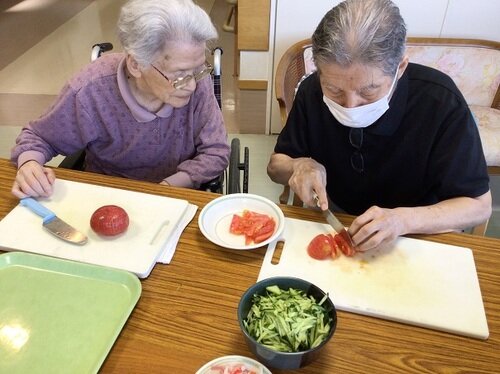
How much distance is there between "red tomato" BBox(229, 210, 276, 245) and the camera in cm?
107

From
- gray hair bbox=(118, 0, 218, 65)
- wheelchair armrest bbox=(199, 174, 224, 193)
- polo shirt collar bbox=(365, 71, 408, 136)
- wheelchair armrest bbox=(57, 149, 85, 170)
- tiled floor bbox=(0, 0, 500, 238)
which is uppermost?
gray hair bbox=(118, 0, 218, 65)

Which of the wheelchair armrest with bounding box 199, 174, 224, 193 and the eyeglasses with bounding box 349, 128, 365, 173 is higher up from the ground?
the eyeglasses with bounding box 349, 128, 365, 173

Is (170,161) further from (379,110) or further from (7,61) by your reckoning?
(7,61)

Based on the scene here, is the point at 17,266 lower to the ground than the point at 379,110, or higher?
lower

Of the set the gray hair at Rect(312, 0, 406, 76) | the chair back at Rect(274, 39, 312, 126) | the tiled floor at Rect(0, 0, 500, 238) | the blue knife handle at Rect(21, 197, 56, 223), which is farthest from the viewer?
the tiled floor at Rect(0, 0, 500, 238)

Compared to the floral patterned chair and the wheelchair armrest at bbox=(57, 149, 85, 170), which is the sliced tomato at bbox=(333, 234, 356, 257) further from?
the floral patterned chair

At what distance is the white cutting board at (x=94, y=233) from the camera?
100 cm

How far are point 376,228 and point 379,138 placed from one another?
39 centimetres

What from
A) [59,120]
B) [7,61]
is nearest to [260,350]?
[59,120]

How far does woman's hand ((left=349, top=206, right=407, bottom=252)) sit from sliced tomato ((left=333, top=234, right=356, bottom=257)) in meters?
0.02

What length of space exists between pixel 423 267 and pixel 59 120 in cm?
118

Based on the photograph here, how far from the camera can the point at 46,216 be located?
3.58 ft

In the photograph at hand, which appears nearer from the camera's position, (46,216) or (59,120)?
(46,216)

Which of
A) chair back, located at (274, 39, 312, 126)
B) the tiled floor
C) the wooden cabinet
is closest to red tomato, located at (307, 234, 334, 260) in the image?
chair back, located at (274, 39, 312, 126)
